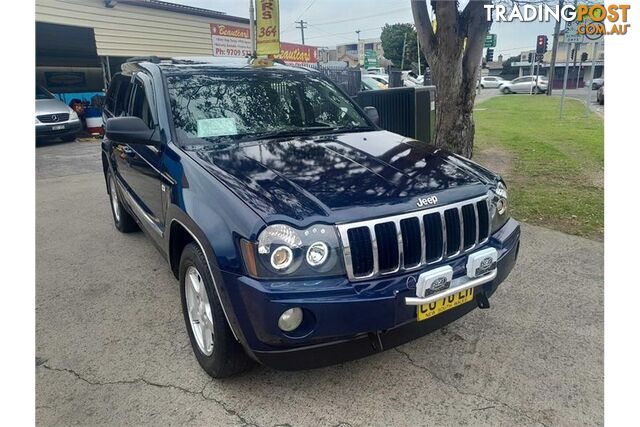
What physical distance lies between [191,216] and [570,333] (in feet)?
8.73

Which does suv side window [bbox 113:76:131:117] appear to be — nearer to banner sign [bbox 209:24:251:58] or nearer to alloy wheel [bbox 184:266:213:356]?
alloy wheel [bbox 184:266:213:356]

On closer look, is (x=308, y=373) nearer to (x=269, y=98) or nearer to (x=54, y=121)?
(x=269, y=98)

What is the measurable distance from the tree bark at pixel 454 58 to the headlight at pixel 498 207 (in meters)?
3.84

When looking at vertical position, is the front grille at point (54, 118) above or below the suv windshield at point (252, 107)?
above

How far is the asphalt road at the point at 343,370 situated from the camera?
7.93ft

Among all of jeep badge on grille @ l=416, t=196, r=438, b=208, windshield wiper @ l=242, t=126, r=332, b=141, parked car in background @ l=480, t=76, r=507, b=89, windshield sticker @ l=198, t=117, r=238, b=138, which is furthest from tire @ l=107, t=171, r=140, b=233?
parked car in background @ l=480, t=76, r=507, b=89

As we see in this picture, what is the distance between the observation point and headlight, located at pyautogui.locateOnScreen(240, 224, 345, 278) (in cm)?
211

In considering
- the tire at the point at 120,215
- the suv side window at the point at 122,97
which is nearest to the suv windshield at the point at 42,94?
the tire at the point at 120,215

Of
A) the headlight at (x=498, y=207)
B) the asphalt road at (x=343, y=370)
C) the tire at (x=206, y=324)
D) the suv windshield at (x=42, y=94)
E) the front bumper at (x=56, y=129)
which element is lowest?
the asphalt road at (x=343, y=370)

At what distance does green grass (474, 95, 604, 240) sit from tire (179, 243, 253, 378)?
13.7ft

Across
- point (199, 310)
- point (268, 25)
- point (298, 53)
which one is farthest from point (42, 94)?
point (199, 310)

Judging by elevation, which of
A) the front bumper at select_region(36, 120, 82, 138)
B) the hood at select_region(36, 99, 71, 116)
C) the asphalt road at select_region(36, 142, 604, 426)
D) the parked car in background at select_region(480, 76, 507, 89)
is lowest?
the asphalt road at select_region(36, 142, 604, 426)

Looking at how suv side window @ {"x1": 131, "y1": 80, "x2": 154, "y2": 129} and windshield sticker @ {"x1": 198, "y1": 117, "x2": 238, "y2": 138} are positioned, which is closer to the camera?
windshield sticker @ {"x1": 198, "y1": 117, "x2": 238, "y2": 138}

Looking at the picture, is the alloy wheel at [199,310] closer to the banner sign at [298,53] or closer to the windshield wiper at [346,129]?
the windshield wiper at [346,129]
